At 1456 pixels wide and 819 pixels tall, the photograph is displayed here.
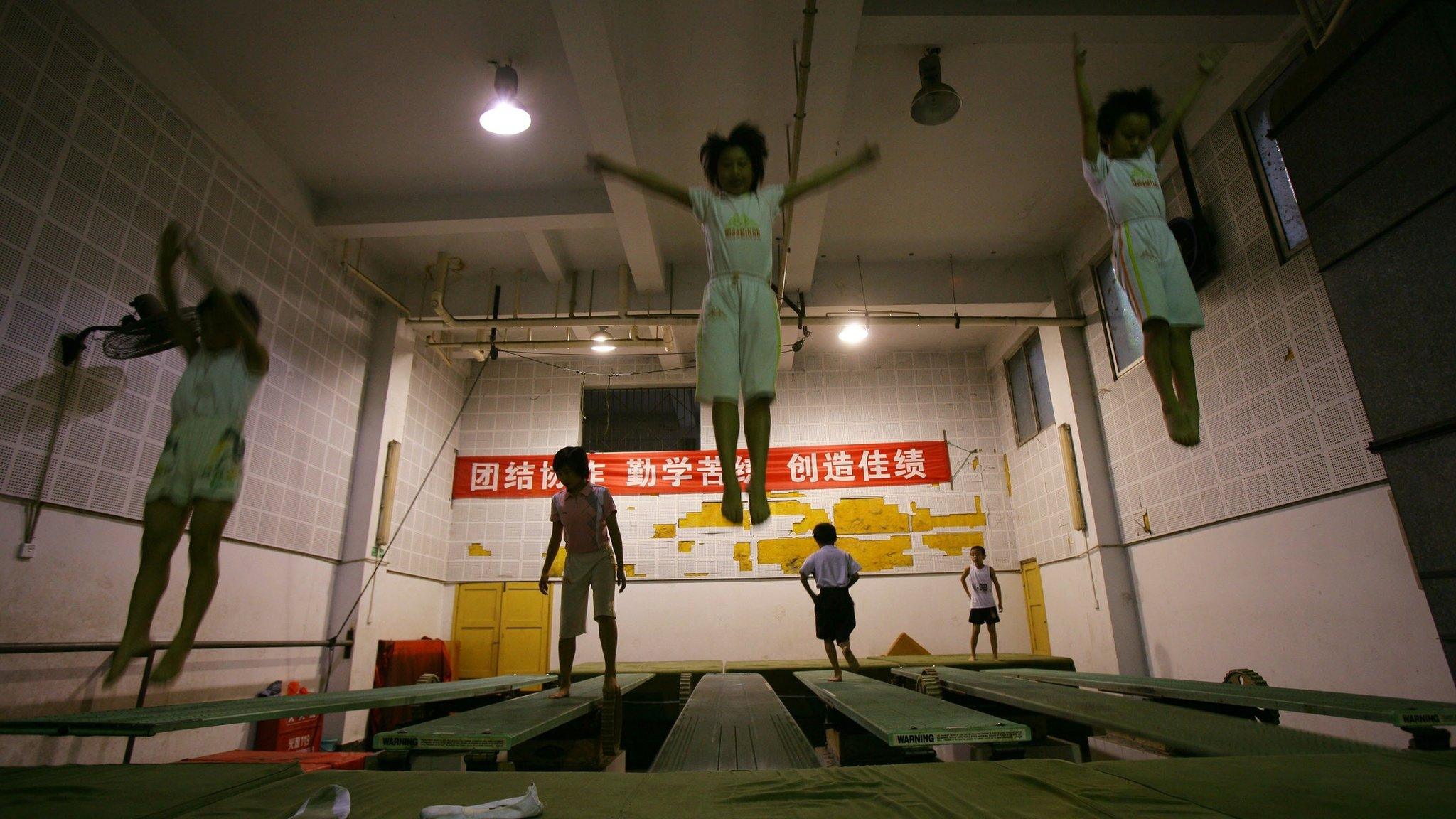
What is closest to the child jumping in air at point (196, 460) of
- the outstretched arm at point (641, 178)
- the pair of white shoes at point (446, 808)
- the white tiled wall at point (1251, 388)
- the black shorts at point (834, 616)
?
the pair of white shoes at point (446, 808)

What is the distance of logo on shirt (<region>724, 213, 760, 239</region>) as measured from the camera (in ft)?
8.68

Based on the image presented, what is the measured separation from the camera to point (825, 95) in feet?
17.8

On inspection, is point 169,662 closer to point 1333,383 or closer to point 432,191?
point 432,191

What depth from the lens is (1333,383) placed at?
4.89 meters

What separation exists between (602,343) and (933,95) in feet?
16.3

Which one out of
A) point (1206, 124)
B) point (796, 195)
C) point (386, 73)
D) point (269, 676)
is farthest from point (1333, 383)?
point (269, 676)

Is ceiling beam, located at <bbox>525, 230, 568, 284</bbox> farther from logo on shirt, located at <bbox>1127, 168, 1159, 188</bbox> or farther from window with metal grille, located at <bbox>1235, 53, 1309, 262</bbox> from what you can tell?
window with metal grille, located at <bbox>1235, 53, 1309, 262</bbox>

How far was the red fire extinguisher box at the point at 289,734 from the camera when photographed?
19.2 feet

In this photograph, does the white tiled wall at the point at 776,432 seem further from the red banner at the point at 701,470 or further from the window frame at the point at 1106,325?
the window frame at the point at 1106,325

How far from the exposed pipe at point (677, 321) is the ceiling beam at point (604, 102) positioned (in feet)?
3.16

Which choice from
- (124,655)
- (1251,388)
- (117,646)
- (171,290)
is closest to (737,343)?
(171,290)

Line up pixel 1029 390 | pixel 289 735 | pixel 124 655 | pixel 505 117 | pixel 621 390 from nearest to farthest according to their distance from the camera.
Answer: pixel 124 655, pixel 505 117, pixel 289 735, pixel 1029 390, pixel 621 390

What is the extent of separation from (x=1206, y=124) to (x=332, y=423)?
31.0 feet

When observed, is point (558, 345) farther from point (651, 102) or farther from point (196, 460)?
point (196, 460)
